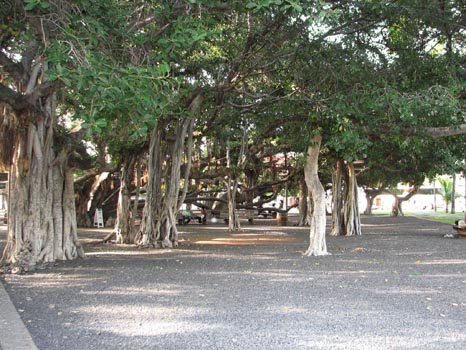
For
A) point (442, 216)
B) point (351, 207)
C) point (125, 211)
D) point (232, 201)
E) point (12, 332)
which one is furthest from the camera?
point (442, 216)

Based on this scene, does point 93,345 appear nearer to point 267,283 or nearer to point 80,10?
point 267,283

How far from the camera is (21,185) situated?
8812 mm

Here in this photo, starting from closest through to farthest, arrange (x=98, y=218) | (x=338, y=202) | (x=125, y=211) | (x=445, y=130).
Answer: (x=445, y=130)
(x=125, y=211)
(x=338, y=202)
(x=98, y=218)

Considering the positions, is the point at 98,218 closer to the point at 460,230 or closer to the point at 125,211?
the point at 125,211

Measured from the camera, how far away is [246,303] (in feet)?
18.9

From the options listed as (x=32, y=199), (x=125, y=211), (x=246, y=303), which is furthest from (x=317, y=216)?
(x=125, y=211)

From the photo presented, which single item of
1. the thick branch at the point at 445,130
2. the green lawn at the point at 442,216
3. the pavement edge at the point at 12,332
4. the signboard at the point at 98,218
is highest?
the thick branch at the point at 445,130

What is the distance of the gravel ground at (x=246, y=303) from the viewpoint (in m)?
4.32

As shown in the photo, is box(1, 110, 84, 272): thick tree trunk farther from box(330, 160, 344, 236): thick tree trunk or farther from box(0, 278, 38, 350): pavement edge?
box(330, 160, 344, 236): thick tree trunk

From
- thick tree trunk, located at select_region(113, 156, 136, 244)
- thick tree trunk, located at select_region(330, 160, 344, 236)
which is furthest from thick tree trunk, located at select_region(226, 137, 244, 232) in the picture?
thick tree trunk, located at select_region(113, 156, 136, 244)

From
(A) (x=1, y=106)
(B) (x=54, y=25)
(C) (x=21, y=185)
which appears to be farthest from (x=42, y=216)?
(B) (x=54, y=25)

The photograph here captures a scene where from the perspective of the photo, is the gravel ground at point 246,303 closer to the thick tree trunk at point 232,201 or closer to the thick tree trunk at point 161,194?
the thick tree trunk at point 161,194

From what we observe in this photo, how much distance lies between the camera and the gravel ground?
4320 mm

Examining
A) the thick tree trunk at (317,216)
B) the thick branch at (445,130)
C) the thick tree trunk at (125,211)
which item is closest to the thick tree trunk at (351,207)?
the thick tree trunk at (317,216)
